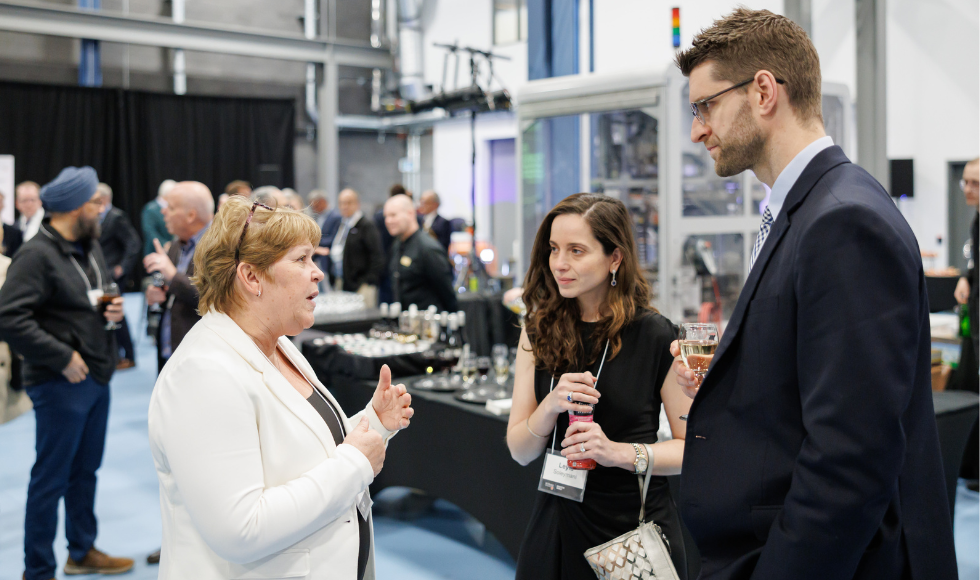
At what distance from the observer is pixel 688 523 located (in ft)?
4.04

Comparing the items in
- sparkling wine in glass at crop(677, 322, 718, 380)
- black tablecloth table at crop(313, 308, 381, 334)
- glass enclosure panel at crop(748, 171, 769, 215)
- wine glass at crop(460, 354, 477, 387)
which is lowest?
wine glass at crop(460, 354, 477, 387)

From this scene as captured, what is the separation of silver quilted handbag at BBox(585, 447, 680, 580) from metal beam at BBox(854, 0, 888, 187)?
482 cm

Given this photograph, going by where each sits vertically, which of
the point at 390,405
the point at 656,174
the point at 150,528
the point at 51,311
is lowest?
the point at 150,528

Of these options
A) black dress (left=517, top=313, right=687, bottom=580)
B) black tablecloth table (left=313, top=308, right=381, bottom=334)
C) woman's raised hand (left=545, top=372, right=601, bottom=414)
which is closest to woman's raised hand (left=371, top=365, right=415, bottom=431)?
woman's raised hand (left=545, top=372, right=601, bottom=414)

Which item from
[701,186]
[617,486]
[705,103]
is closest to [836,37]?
[701,186]

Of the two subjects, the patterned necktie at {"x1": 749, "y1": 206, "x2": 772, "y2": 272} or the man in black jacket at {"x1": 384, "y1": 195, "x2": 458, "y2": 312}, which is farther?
the man in black jacket at {"x1": 384, "y1": 195, "x2": 458, "y2": 312}

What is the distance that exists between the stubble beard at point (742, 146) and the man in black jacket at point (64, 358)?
2.75 metres

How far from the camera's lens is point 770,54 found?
3.79ft

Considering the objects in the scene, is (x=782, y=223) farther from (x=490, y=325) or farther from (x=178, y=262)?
(x=490, y=325)

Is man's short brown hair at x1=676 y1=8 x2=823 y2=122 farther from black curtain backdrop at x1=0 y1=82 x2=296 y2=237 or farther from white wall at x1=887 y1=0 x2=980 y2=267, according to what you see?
black curtain backdrop at x1=0 y1=82 x2=296 y2=237

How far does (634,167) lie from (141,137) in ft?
30.5

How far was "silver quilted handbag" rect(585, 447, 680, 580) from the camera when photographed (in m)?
1.67

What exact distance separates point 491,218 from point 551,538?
11.2 meters

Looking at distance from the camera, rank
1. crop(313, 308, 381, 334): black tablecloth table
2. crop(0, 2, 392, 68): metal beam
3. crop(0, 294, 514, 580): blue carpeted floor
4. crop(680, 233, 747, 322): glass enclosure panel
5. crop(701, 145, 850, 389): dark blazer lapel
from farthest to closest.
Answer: crop(0, 2, 392, 68): metal beam → crop(313, 308, 381, 334): black tablecloth table → crop(680, 233, 747, 322): glass enclosure panel → crop(0, 294, 514, 580): blue carpeted floor → crop(701, 145, 850, 389): dark blazer lapel
